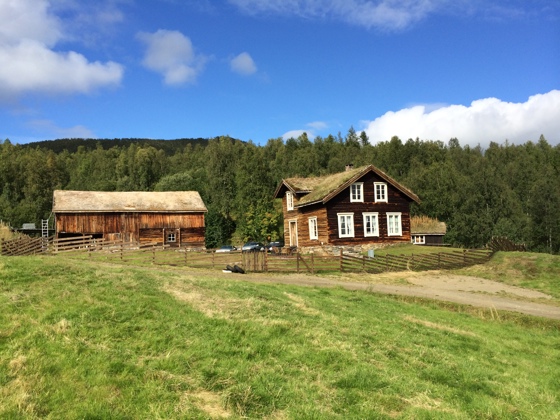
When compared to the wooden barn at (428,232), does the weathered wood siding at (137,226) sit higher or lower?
higher

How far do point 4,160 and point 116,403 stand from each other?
384 feet

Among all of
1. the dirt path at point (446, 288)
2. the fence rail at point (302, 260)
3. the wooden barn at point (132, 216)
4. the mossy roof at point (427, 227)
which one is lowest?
the dirt path at point (446, 288)

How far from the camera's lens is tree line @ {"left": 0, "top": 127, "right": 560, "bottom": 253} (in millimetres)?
67250

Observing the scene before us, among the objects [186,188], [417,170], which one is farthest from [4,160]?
[417,170]

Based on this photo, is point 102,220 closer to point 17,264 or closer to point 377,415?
point 17,264

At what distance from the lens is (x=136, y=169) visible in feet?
351

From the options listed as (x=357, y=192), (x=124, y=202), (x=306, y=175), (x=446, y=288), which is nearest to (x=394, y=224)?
(x=357, y=192)

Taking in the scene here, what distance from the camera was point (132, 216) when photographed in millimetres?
48719

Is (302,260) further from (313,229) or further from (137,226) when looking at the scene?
(137,226)

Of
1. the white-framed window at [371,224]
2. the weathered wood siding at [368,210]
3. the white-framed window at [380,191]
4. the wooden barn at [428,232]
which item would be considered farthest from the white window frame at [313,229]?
the wooden barn at [428,232]

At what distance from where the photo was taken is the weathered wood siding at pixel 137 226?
152 ft

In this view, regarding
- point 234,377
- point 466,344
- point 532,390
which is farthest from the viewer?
point 466,344

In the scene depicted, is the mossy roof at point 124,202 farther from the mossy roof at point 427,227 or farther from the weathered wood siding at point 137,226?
the mossy roof at point 427,227

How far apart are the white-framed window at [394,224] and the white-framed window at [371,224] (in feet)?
4.43
